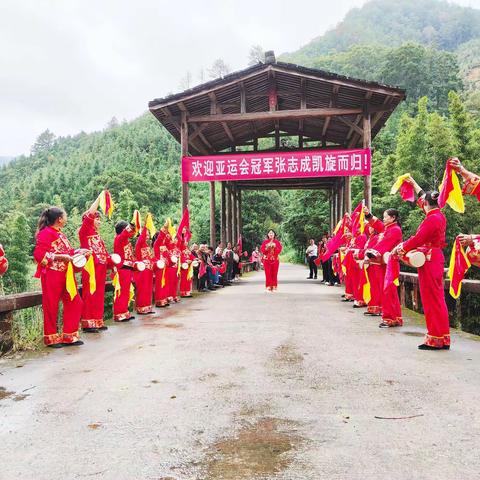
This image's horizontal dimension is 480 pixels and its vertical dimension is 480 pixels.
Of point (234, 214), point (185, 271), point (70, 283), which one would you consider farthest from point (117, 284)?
point (234, 214)

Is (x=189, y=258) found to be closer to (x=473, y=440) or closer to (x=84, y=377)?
(x=84, y=377)

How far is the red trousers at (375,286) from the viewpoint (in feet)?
25.3

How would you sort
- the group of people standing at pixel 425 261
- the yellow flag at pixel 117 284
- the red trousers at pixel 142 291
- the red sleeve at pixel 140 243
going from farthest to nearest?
the red trousers at pixel 142 291 → the red sleeve at pixel 140 243 → the yellow flag at pixel 117 284 → the group of people standing at pixel 425 261

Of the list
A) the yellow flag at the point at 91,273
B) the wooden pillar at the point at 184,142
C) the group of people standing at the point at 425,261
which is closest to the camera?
the group of people standing at the point at 425,261

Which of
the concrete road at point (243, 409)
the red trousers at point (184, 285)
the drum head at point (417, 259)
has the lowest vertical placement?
the concrete road at point (243, 409)

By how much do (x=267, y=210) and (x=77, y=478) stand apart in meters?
30.9

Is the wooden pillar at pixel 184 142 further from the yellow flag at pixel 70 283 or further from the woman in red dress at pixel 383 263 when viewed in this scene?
the yellow flag at pixel 70 283

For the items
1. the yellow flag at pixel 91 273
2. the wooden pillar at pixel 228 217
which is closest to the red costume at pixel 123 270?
the yellow flag at pixel 91 273

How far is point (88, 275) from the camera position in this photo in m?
6.52

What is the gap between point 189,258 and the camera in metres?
11.0

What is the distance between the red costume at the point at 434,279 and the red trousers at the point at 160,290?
5143 mm

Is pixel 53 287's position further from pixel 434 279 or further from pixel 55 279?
pixel 434 279

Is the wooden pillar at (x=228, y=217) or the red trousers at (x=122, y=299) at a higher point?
the wooden pillar at (x=228, y=217)

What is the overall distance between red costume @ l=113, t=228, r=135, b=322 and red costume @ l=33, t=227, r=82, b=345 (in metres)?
1.74
